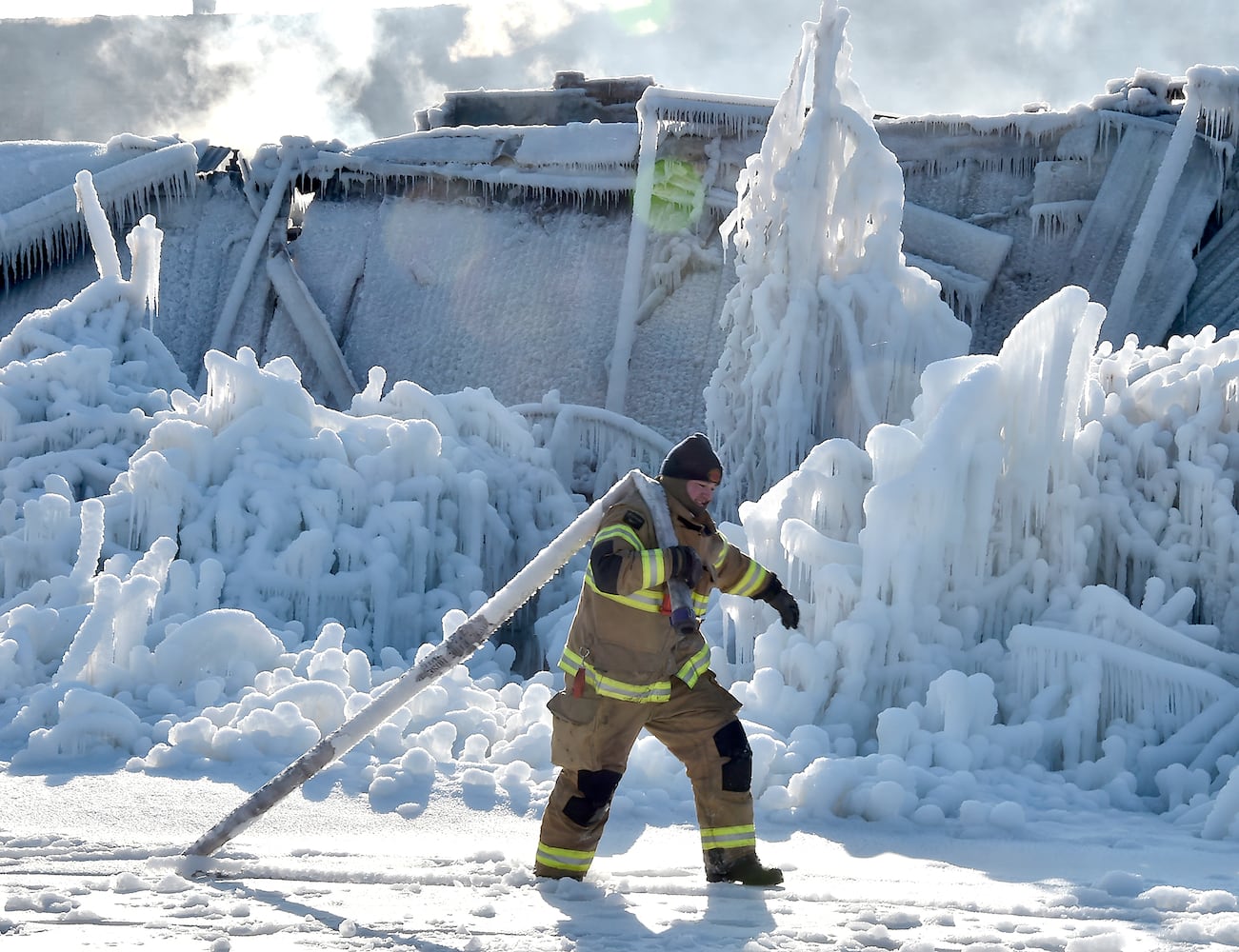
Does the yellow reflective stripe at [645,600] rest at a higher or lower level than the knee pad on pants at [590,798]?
higher

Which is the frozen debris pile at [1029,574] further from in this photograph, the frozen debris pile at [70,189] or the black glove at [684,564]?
the frozen debris pile at [70,189]

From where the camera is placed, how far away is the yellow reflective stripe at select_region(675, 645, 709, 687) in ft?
14.3

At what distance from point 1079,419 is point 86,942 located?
5426 mm

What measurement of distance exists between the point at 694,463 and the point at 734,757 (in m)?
0.84

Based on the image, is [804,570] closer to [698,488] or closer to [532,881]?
[698,488]

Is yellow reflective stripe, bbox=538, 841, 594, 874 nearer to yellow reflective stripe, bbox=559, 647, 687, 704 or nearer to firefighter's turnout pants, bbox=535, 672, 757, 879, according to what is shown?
firefighter's turnout pants, bbox=535, 672, 757, 879

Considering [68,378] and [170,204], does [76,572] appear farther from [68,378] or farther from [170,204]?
[170,204]

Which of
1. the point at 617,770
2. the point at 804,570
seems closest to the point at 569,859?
the point at 617,770

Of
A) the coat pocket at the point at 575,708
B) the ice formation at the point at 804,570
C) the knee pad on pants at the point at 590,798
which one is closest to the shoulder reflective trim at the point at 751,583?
the coat pocket at the point at 575,708

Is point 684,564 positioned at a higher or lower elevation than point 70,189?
lower

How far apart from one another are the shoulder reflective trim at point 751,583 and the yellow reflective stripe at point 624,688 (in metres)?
0.35

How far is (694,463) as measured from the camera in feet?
14.5

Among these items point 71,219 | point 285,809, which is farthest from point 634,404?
point 285,809

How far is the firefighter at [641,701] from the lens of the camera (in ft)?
14.0
